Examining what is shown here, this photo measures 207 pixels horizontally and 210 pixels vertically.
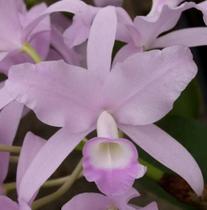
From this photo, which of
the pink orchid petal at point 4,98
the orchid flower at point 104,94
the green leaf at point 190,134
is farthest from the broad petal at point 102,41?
the green leaf at point 190,134

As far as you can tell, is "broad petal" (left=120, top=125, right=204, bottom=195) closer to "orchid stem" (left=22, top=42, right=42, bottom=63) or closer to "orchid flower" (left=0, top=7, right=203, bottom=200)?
"orchid flower" (left=0, top=7, right=203, bottom=200)

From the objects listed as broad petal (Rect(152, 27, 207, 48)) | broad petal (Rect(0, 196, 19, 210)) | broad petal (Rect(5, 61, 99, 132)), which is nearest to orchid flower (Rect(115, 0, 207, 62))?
broad petal (Rect(152, 27, 207, 48))

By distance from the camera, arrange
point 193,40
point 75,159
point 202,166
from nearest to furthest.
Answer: point 193,40 < point 202,166 < point 75,159

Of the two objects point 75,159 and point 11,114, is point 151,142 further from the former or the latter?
point 75,159

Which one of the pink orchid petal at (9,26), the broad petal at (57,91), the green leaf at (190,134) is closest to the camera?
the broad petal at (57,91)

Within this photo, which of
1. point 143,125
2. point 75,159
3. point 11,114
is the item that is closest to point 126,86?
point 143,125

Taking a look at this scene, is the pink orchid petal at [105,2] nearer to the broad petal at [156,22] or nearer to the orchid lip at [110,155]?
the broad petal at [156,22]

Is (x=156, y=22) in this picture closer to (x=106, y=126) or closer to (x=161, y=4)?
(x=161, y=4)
